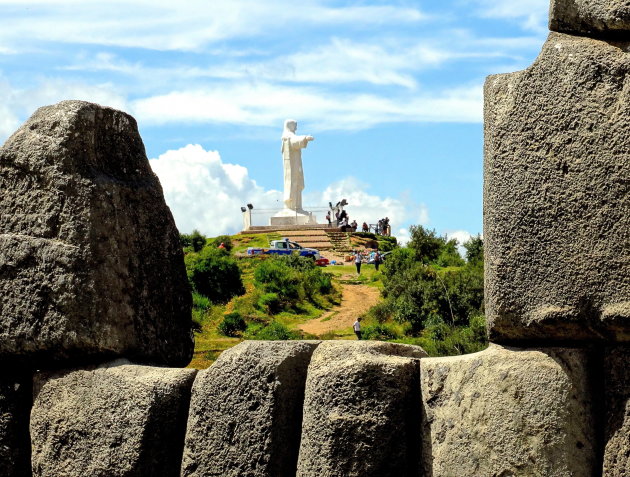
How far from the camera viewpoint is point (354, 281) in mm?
33719

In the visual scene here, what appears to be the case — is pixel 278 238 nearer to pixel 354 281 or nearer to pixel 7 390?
pixel 354 281

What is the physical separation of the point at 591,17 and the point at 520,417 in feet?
5.21

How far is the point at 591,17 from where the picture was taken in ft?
14.9

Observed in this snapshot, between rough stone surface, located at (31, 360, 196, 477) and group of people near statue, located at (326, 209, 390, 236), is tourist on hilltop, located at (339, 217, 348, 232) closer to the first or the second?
group of people near statue, located at (326, 209, 390, 236)

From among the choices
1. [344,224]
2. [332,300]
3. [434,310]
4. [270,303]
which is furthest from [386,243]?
[434,310]

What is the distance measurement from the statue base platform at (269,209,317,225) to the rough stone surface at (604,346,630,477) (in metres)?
45.5

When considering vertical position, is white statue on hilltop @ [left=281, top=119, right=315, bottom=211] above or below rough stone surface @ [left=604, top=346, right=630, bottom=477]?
above

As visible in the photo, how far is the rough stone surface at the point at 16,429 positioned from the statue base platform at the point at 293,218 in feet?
144

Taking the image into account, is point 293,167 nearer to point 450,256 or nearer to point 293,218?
point 293,218

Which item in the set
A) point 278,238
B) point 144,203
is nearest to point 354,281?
point 278,238

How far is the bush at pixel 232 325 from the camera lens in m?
23.4

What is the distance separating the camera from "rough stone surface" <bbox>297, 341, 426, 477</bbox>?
4836 millimetres

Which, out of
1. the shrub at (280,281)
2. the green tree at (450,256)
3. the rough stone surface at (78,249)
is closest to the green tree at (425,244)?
the green tree at (450,256)

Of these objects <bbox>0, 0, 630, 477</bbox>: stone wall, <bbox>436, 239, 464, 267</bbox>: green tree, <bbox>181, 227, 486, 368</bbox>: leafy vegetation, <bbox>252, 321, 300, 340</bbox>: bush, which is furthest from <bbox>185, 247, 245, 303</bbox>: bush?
<bbox>0, 0, 630, 477</bbox>: stone wall
